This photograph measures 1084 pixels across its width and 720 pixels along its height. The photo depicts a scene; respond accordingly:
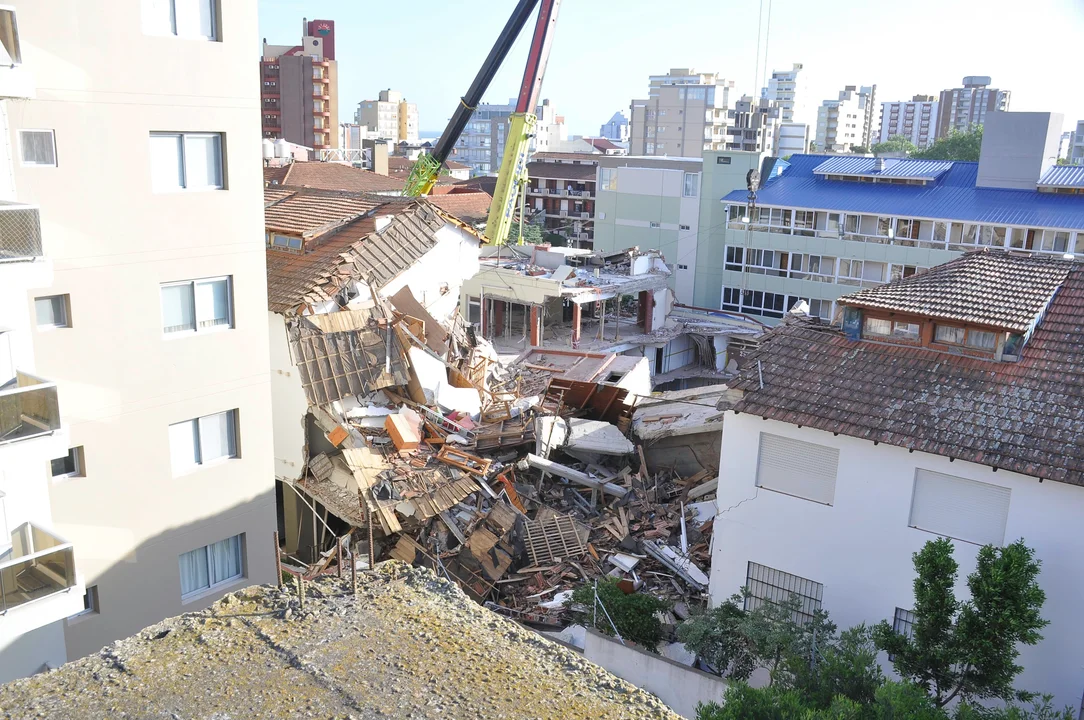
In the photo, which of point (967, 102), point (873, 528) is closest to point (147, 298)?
point (873, 528)

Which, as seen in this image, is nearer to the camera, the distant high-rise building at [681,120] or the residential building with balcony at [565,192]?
the residential building with balcony at [565,192]

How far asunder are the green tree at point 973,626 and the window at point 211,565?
455 inches

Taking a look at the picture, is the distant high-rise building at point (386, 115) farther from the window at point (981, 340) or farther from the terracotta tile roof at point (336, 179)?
the window at point (981, 340)

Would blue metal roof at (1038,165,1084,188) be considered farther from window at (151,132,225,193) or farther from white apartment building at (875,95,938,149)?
white apartment building at (875,95,938,149)

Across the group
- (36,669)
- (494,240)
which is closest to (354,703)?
(36,669)

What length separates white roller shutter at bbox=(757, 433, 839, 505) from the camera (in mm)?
16297

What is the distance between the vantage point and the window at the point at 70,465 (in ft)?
45.6

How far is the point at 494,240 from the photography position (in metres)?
41.9

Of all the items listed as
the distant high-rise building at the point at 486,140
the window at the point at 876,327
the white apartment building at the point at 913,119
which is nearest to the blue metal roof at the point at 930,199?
the window at the point at 876,327

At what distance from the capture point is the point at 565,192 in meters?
84.4

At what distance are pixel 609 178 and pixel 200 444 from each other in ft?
155

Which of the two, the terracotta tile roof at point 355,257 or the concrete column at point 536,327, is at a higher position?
the terracotta tile roof at point 355,257

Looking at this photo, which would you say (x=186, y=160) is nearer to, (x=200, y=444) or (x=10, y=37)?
(x=10, y=37)

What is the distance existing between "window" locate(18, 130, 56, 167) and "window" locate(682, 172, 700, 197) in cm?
4696
